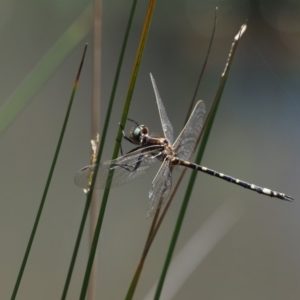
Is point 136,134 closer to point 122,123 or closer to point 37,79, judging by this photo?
point 37,79

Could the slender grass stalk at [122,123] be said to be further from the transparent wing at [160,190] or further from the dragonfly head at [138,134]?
the dragonfly head at [138,134]

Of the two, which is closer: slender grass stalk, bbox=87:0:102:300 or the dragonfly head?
slender grass stalk, bbox=87:0:102:300

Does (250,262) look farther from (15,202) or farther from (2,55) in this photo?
(2,55)

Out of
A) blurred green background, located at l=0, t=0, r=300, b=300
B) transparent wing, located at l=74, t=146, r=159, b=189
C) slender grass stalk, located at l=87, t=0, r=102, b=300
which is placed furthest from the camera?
blurred green background, located at l=0, t=0, r=300, b=300

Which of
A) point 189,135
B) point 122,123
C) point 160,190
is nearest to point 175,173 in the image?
point 189,135

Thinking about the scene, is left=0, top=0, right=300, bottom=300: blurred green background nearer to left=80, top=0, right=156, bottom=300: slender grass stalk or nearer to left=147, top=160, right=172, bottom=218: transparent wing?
left=147, top=160, right=172, bottom=218: transparent wing

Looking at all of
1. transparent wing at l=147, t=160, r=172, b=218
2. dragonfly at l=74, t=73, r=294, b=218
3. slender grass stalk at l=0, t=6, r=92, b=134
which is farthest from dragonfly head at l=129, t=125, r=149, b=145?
slender grass stalk at l=0, t=6, r=92, b=134

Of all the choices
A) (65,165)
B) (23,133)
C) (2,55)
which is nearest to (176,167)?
(65,165)

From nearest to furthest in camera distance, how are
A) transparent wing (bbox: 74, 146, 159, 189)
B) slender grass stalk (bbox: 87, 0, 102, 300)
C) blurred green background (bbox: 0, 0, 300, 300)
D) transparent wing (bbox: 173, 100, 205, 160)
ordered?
transparent wing (bbox: 74, 146, 159, 189), slender grass stalk (bbox: 87, 0, 102, 300), transparent wing (bbox: 173, 100, 205, 160), blurred green background (bbox: 0, 0, 300, 300)
